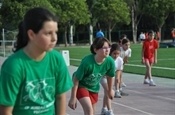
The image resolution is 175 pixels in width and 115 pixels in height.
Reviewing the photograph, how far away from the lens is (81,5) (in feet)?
208

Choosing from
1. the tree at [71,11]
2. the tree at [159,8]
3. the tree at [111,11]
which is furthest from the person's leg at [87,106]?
the tree at [159,8]

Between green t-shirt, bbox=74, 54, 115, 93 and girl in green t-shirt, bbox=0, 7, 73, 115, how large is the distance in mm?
3034

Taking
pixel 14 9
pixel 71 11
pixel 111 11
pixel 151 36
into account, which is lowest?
pixel 151 36

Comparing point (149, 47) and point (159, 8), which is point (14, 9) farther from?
point (159, 8)

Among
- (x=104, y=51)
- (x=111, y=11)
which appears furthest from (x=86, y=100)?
(x=111, y=11)

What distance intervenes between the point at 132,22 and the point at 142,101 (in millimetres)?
61768

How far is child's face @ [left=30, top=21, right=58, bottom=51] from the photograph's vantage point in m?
3.58

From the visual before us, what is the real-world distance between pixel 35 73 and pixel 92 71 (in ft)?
10.9

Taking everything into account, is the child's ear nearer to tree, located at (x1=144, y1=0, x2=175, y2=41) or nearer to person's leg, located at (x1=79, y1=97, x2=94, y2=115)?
person's leg, located at (x1=79, y1=97, x2=94, y2=115)

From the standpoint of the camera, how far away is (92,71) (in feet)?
23.0

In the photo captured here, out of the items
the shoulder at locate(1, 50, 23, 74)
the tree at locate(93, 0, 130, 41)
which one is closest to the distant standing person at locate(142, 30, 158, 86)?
the shoulder at locate(1, 50, 23, 74)

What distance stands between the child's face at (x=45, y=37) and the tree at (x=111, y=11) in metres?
62.9

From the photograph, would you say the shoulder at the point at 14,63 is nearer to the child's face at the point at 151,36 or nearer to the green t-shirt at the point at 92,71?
the green t-shirt at the point at 92,71

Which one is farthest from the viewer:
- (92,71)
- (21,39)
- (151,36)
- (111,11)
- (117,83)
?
(111,11)
